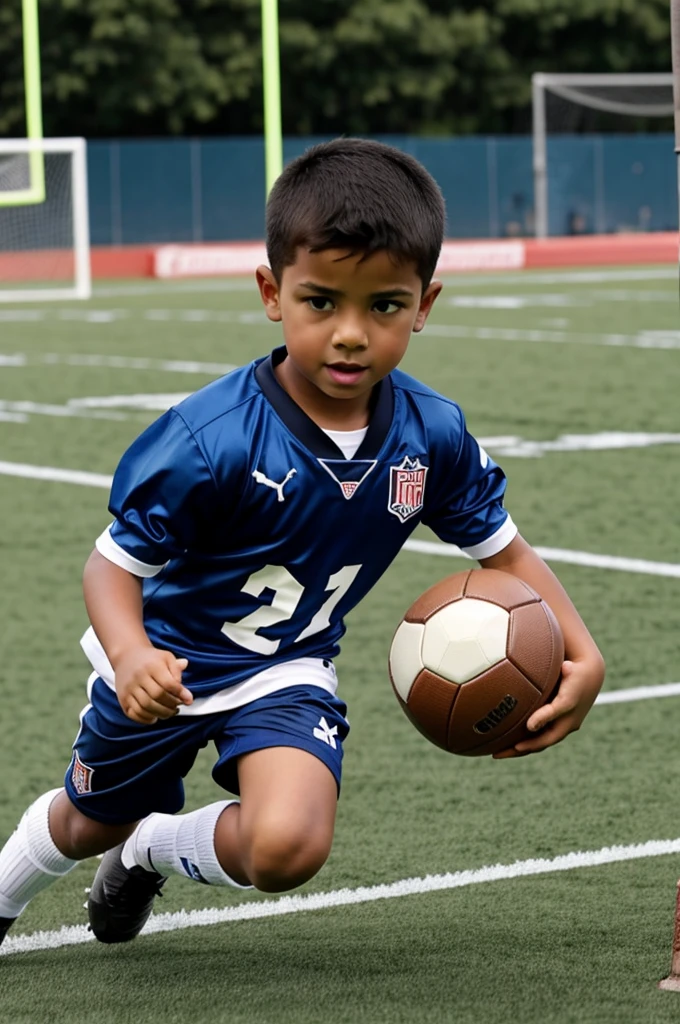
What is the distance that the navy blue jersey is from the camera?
9.57 ft

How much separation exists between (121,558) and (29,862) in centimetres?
64

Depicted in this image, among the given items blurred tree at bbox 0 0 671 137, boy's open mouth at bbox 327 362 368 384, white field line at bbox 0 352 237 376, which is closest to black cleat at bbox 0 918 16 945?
boy's open mouth at bbox 327 362 368 384

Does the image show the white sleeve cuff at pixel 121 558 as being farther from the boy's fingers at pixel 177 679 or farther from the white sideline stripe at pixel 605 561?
the white sideline stripe at pixel 605 561

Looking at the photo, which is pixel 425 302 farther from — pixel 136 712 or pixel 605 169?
pixel 605 169

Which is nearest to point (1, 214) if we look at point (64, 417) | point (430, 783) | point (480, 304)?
point (480, 304)

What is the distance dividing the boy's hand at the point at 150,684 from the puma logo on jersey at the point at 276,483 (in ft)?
1.05

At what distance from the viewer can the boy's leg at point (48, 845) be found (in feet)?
10.6

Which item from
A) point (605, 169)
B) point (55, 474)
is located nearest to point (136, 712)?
point (55, 474)

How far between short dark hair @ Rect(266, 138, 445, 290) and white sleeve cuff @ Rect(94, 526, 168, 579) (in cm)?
49

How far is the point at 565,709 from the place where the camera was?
121 inches

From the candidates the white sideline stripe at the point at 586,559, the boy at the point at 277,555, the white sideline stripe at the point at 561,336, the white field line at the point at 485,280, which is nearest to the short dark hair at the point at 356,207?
the boy at the point at 277,555

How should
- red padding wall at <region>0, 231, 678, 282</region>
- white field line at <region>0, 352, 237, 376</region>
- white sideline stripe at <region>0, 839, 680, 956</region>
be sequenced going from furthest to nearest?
red padding wall at <region>0, 231, 678, 282</region>, white field line at <region>0, 352, 237, 376</region>, white sideline stripe at <region>0, 839, 680, 956</region>

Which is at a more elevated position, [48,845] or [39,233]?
[39,233]

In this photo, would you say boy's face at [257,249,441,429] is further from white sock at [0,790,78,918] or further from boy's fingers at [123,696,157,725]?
white sock at [0,790,78,918]
